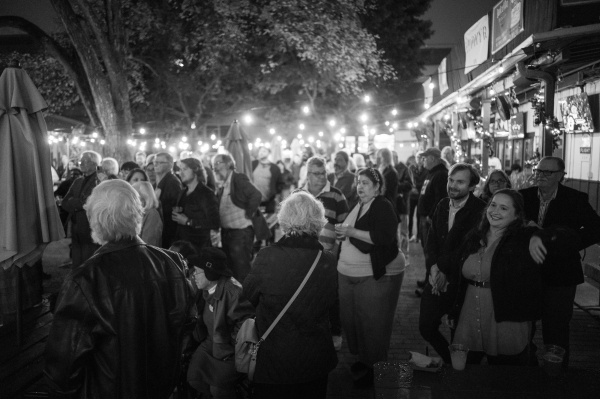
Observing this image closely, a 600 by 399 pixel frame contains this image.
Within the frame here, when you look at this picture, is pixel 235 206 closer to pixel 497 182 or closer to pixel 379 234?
pixel 379 234

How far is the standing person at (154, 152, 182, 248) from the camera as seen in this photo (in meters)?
6.76

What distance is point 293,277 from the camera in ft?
9.92

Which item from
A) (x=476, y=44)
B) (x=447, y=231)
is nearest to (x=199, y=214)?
(x=447, y=231)

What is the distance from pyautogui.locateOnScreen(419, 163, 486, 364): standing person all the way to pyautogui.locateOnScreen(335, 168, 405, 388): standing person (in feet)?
1.14

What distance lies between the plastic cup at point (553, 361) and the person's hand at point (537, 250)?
761 mm

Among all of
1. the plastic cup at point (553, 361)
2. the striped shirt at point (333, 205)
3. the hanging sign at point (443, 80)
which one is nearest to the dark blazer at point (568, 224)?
the plastic cup at point (553, 361)

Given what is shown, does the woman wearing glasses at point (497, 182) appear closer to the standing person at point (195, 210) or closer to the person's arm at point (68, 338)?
the standing person at point (195, 210)

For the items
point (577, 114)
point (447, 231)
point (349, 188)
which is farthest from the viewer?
point (577, 114)

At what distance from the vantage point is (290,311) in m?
3.02

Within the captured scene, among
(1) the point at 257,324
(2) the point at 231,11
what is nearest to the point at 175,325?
(1) the point at 257,324

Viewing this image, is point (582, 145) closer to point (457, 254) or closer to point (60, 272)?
point (457, 254)

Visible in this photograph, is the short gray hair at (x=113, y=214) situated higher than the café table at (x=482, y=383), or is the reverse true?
the short gray hair at (x=113, y=214)

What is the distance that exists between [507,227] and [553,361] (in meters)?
1.16

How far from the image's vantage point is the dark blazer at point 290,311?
3.02 metres
